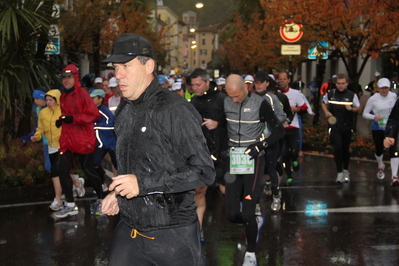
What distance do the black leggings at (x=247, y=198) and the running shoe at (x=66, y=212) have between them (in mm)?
2957

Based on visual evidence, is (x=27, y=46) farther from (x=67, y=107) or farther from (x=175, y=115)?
(x=175, y=115)

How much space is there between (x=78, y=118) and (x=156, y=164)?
16.4ft

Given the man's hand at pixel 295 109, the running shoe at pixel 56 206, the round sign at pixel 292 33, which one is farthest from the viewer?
the round sign at pixel 292 33

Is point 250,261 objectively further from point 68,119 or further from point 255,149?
point 68,119

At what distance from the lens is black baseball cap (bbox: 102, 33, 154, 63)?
3201 millimetres

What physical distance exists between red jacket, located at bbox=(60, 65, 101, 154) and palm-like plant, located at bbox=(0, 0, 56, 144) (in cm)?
242

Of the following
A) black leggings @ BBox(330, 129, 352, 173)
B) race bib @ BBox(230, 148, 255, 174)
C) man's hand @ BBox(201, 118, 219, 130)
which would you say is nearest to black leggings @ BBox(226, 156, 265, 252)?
race bib @ BBox(230, 148, 255, 174)

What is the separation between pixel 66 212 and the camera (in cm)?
829

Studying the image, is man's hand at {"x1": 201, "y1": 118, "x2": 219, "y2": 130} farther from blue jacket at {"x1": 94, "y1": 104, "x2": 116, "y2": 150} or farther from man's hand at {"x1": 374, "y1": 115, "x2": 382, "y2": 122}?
man's hand at {"x1": 374, "y1": 115, "x2": 382, "y2": 122}

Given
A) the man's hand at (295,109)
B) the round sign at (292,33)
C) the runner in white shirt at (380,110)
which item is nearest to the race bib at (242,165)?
the man's hand at (295,109)

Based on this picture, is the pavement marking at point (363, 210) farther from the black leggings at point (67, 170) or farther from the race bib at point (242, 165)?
the black leggings at point (67, 170)

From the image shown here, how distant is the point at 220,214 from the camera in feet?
27.9

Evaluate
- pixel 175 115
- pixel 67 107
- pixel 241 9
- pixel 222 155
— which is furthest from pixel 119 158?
pixel 241 9

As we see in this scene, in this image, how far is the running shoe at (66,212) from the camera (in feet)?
26.9
